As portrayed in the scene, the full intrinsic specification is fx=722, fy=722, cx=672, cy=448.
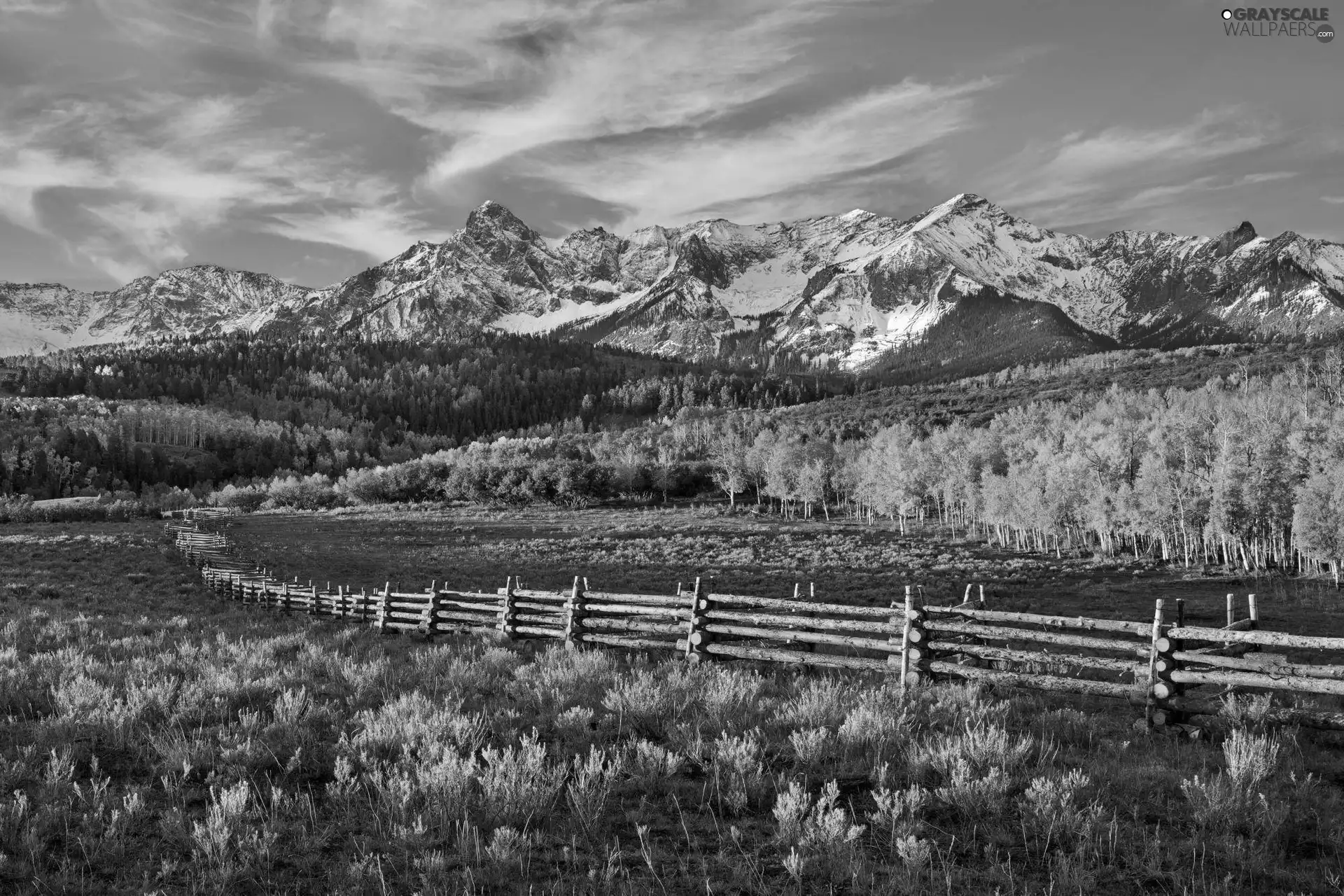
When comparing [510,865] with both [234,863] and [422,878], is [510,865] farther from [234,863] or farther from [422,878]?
[234,863]

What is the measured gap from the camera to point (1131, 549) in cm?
7175

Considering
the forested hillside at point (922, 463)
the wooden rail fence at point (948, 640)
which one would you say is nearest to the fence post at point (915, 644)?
the wooden rail fence at point (948, 640)

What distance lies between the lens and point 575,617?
14477 mm

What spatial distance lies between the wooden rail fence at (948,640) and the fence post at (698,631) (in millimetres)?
21

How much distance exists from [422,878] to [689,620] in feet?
29.4

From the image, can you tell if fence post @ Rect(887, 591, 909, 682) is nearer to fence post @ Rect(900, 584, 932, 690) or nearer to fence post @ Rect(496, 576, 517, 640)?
fence post @ Rect(900, 584, 932, 690)

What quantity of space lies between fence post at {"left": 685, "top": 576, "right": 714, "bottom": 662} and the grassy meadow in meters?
1.19

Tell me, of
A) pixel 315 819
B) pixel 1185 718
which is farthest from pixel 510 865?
pixel 1185 718

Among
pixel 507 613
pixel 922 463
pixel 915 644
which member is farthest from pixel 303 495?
pixel 915 644

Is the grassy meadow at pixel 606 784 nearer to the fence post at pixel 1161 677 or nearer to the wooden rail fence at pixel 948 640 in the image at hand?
the fence post at pixel 1161 677

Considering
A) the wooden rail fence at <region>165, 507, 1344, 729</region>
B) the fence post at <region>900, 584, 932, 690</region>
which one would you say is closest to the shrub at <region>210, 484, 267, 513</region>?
the wooden rail fence at <region>165, 507, 1344, 729</region>

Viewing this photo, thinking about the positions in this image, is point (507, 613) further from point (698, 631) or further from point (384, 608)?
point (698, 631)

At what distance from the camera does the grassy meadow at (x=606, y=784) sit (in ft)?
15.0

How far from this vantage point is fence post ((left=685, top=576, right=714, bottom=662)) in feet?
40.9
